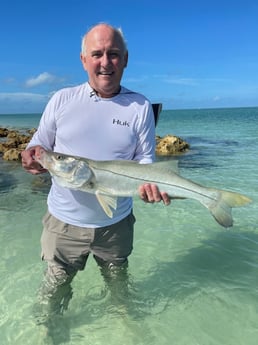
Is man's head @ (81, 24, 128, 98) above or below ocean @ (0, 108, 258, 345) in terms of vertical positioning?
above

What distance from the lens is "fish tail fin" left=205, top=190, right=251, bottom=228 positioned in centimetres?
381

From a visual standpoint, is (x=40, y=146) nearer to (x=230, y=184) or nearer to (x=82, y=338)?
(x=82, y=338)

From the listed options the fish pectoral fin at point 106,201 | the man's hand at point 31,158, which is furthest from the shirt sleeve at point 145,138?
the man's hand at point 31,158

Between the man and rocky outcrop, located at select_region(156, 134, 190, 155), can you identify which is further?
rocky outcrop, located at select_region(156, 134, 190, 155)

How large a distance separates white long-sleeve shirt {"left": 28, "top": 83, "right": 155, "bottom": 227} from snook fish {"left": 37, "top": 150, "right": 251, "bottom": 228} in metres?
0.29

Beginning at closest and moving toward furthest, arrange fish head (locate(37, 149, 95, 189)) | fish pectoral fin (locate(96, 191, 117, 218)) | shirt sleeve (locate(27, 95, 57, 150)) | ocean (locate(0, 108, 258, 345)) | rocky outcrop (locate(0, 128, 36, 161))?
fish head (locate(37, 149, 95, 189)) < fish pectoral fin (locate(96, 191, 117, 218)) < shirt sleeve (locate(27, 95, 57, 150)) < ocean (locate(0, 108, 258, 345)) < rocky outcrop (locate(0, 128, 36, 161))

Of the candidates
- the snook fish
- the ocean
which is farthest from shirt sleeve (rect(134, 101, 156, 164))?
the ocean

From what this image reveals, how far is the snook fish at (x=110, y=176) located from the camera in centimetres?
358

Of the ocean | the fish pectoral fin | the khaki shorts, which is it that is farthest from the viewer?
the ocean

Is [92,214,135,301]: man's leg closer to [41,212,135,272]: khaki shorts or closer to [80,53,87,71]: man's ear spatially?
[41,212,135,272]: khaki shorts

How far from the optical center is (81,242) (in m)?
4.15

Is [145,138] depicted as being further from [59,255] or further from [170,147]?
[170,147]

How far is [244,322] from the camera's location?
5.02 meters

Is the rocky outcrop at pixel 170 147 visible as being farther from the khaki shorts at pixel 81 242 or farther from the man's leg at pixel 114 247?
the khaki shorts at pixel 81 242
